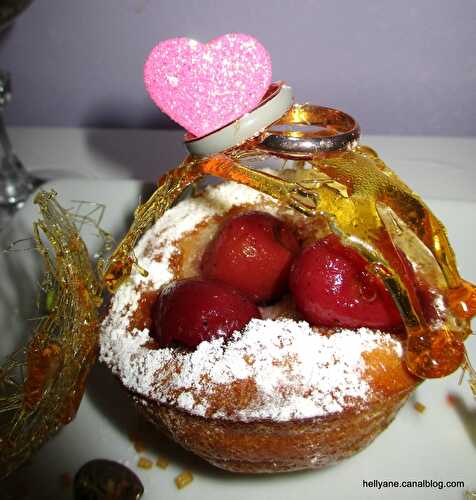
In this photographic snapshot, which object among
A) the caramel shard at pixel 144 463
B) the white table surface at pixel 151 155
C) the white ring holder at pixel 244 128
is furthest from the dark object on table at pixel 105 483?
the white table surface at pixel 151 155

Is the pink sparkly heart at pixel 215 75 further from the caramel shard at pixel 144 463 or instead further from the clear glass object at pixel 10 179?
the clear glass object at pixel 10 179

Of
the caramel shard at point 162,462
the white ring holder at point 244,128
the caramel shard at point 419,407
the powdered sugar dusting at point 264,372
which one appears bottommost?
the caramel shard at point 162,462

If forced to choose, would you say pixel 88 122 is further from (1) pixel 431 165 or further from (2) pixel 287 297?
(2) pixel 287 297

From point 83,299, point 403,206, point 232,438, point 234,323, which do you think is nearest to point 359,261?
point 403,206

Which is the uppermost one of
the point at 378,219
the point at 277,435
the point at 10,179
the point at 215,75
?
the point at 215,75

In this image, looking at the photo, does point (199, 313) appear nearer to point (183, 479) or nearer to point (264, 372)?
point (264, 372)

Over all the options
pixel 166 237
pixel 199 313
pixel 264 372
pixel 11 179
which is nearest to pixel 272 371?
pixel 264 372
